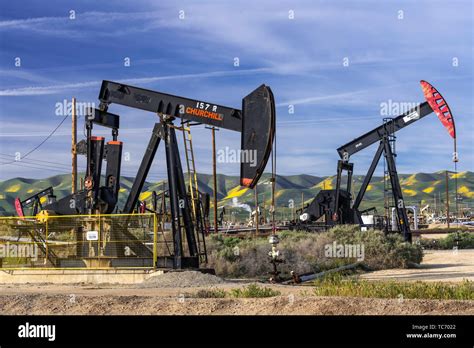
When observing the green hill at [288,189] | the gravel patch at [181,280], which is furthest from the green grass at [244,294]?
the green hill at [288,189]

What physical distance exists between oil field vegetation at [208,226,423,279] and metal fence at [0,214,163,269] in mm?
2583

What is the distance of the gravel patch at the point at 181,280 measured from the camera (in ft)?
51.5

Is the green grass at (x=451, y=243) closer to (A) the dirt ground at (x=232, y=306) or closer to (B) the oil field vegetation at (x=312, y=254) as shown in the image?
(B) the oil field vegetation at (x=312, y=254)

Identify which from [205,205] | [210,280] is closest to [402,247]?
[205,205]

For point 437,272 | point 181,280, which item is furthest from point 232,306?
point 437,272

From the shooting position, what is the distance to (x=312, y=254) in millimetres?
23125

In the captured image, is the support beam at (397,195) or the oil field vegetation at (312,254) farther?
the support beam at (397,195)

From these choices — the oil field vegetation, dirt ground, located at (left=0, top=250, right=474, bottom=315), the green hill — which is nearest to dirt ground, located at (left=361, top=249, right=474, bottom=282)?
the oil field vegetation

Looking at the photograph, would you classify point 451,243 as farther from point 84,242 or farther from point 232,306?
point 232,306

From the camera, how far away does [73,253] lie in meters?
18.7

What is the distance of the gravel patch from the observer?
1570 centimetres

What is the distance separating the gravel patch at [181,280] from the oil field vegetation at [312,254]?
3.70 meters
